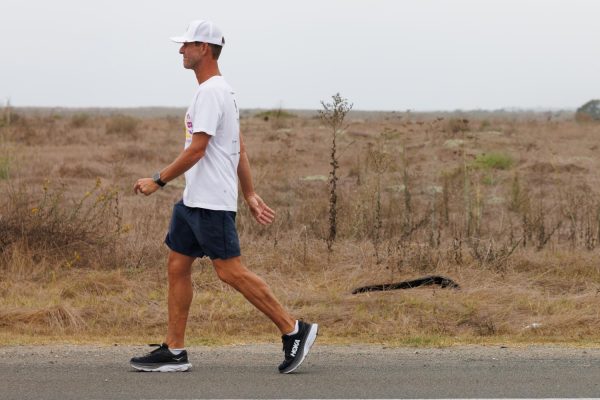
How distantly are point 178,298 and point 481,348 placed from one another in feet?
7.04

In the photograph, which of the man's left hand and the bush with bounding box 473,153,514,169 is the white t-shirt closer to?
the man's left hand

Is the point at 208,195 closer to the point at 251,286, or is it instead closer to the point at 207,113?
the point at 207,113

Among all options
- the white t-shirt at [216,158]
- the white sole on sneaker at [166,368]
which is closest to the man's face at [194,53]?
the white t-shirt at [216,158]

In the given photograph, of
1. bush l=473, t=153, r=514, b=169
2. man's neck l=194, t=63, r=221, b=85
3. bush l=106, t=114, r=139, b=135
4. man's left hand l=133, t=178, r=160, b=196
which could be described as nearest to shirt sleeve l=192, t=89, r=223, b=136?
man's neck l=194, t=63, r=221, b=85

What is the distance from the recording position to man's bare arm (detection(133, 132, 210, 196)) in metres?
5.73

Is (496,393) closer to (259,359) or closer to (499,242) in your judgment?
(259,359)

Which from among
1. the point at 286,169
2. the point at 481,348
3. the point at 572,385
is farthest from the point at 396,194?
the point at 572,385

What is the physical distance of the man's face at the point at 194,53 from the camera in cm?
591

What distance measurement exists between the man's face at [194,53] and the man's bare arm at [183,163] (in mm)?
442

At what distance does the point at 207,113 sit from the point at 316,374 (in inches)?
66.5

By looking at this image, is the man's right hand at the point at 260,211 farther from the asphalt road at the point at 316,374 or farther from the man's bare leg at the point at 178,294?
the asphalt road at the point at 316,374

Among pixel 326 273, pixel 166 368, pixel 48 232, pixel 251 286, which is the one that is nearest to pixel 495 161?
pixel 326 273

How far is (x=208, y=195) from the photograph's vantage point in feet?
19.4

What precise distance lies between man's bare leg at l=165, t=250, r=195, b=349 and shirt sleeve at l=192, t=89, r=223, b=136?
82cm
